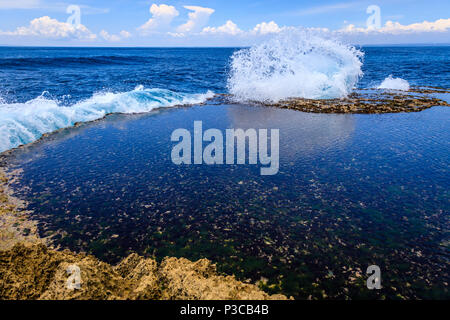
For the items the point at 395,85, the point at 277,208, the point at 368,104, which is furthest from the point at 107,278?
the point at 395,85

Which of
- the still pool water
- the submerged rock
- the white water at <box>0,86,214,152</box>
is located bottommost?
the submerged rock

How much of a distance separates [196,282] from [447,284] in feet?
14.1

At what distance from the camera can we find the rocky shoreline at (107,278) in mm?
4184

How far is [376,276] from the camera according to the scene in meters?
4.69

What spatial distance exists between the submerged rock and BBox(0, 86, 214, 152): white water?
821cm

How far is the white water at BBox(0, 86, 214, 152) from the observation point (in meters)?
11.9

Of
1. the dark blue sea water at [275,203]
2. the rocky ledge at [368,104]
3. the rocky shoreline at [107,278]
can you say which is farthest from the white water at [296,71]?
the rocky shoreline at [107,278]

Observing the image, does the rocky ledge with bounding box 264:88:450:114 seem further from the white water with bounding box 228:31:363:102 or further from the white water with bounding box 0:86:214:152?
the white water with bounding box 0:86:214:152

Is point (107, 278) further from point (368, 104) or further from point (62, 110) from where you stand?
point (368, 104)

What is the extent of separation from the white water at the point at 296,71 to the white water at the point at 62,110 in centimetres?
446

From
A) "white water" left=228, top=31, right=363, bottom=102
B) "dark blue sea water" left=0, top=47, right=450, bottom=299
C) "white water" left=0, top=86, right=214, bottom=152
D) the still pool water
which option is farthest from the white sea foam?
"white water" left=0, top=86, right=214, bottom=152

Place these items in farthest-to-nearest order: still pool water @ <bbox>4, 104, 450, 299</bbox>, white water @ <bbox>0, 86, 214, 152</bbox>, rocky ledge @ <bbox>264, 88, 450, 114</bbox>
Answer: rocky ledge @ <bbox>264, 88, 450, 114</bbox> < white water @ <bbox>0, 86, 214, 152</bbox> < still pool water @ <bbox>4, 104, 450, 299</bbox>

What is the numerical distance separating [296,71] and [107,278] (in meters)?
24.2

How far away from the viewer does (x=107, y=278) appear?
178 inches
